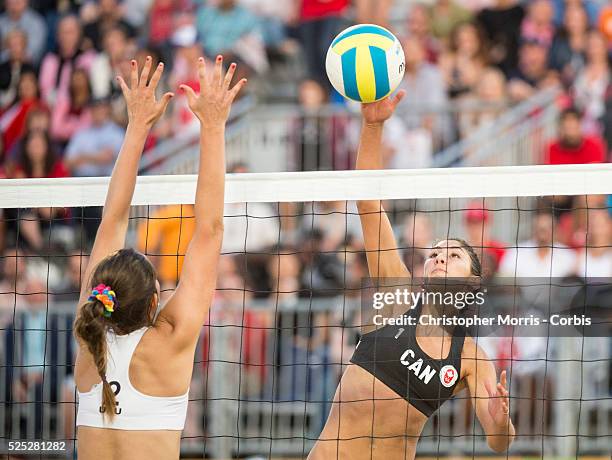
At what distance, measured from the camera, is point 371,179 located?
4641 millimetres

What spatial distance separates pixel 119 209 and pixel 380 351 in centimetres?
123

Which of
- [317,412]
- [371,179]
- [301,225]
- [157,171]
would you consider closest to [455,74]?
[301,225]

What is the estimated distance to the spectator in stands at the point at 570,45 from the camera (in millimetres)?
10070

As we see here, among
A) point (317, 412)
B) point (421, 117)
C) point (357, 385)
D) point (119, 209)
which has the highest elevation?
point (421, 117)

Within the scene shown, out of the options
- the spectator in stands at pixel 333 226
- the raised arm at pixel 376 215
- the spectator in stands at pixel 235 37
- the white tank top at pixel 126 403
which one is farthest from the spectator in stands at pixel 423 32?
the white tank top at pixel 126 403

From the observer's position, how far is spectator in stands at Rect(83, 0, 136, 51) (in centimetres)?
1087

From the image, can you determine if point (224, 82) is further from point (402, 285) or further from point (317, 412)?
point (317, 412)

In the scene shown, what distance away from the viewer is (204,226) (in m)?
3.67

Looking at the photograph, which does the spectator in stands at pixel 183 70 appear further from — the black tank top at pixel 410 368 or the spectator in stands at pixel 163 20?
the black tank top at pixel 410 368

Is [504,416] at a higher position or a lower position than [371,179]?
lower

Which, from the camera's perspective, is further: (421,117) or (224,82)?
(421,117)

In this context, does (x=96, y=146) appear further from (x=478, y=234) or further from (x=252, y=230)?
(x=478, y=234)

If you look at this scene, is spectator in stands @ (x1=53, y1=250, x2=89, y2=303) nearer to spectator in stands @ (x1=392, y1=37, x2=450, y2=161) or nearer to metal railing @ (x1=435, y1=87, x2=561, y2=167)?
spectator in stands @ (x1=392, y1=37, x2=450, y2=161)

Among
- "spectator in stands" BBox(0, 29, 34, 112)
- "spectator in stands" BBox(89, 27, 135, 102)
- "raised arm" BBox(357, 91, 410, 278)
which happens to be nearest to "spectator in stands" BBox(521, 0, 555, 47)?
"spectator in stands" BBox(89, 27, 135, 102)
